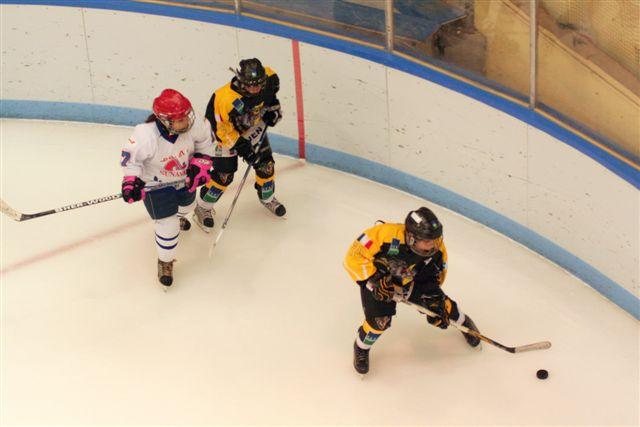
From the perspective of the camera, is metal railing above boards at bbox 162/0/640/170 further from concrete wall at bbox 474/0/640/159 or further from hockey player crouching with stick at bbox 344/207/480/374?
hockey player crouching with stick at bbox 344/207/480/374

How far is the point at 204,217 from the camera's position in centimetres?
540

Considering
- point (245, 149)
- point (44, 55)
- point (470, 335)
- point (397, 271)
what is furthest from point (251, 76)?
point (44, 55)

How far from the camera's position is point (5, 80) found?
6.48 meters

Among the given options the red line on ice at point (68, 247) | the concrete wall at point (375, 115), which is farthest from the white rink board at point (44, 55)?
the red line on ice at point (68, 247)

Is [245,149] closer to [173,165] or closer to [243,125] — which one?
[243,125]

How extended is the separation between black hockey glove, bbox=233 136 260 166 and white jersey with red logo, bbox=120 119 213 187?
0.29 metres

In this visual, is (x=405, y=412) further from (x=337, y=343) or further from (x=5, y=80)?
(x=5, y=80)

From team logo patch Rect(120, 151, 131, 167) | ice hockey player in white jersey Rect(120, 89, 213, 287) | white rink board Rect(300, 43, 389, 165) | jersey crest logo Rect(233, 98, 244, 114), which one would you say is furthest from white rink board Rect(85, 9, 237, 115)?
team logo patch Rect(120, 151, 131, 167)

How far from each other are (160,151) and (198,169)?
0.68 ft

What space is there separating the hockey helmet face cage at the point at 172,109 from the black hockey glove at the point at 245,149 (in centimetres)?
59

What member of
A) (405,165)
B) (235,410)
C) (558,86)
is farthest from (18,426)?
(558,86)

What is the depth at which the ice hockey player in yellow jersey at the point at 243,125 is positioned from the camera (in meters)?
4.82

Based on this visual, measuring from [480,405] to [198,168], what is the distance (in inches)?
63.9

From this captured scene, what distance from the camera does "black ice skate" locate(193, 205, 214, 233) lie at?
540 centimetres
